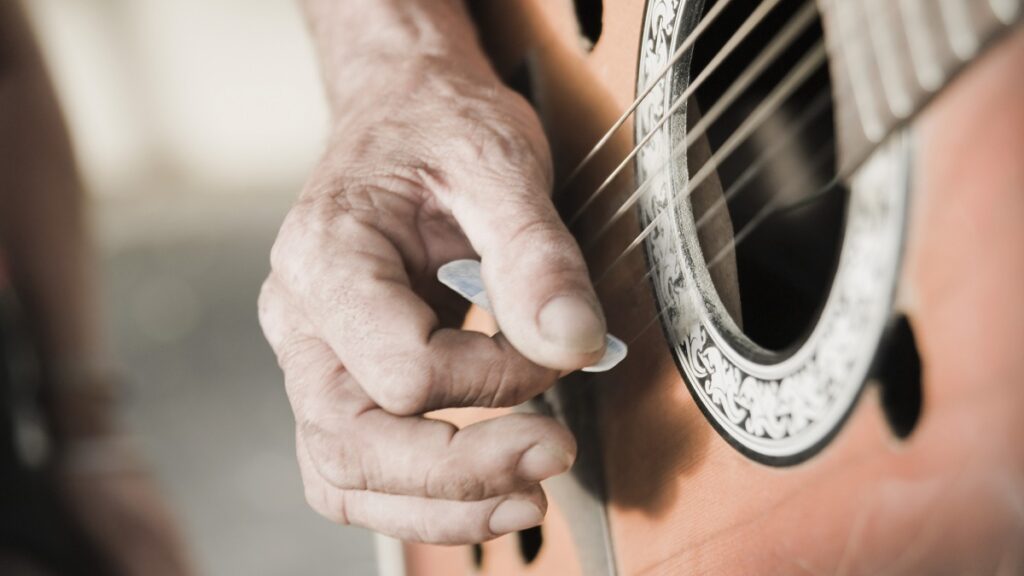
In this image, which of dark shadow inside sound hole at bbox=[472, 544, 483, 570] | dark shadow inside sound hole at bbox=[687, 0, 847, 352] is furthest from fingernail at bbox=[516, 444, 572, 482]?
dark shadow inside sound hole at bbox=[472, 544, 483, 570]

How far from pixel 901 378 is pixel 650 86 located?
0.24 m

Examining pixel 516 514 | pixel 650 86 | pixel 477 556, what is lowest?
pixel 477 556

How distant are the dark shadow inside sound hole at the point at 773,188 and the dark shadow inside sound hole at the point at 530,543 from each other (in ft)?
0.70

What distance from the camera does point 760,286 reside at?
656 mm

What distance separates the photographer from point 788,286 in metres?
0.68

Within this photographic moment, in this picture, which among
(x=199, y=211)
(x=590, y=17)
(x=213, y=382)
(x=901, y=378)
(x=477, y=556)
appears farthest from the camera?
(x=199, y=211)

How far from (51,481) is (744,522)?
1117mm

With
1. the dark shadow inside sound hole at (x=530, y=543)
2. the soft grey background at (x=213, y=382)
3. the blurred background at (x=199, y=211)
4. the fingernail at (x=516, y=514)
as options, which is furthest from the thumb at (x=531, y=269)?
the blurred background at (x=199, y=211)

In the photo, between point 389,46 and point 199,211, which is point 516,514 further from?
point 199,211

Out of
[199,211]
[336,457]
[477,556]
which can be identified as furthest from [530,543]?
[199,211]

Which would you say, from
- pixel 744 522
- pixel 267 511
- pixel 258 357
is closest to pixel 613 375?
pixel 744 522

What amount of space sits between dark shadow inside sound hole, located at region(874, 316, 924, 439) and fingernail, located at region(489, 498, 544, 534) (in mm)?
230

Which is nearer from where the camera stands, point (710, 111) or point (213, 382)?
point (710, 111)

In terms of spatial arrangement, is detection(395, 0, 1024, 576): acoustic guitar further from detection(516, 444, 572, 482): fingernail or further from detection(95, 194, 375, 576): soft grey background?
detection(95, 194, 375, 576): soft grey background
